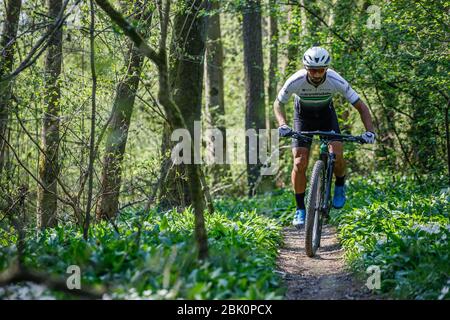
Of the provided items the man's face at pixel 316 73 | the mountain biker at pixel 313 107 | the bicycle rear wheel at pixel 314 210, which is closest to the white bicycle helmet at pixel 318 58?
the mountain biker at pixel 313 107

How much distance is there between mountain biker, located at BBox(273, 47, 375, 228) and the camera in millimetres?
8539

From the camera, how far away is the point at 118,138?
11289 mm

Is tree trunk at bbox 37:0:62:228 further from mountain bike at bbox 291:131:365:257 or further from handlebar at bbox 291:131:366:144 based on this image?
mountain bike at bbox 291:131:365:257

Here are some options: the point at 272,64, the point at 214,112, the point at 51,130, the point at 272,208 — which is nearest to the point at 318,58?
the point at 51,130

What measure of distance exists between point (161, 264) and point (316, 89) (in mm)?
3871

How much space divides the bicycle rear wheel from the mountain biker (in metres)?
0.31

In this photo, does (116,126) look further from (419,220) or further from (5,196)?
(419,220)

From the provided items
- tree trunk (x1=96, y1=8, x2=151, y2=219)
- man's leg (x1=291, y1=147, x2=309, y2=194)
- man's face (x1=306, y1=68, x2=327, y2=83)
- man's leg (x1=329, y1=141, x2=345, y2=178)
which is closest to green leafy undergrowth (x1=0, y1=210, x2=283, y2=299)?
man's leg (x1=291, y1=147, x2=309, y2=194)

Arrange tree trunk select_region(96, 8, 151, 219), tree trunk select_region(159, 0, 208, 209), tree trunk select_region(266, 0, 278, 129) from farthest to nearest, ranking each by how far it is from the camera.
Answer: tree trunk select_region(266, 0, 278, 129) → tree trunk select_region(159, 0, 208, 209) → tree trunk select_region(96, 8, 151, 219)

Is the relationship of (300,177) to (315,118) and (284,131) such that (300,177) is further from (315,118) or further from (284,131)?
(284,131)

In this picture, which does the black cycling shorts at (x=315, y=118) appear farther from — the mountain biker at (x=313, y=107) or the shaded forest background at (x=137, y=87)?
the shaded forest background at (x=137, y=87)

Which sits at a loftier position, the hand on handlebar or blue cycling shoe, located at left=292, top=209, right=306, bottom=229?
the hand on handlebar

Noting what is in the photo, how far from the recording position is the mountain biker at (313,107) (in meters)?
8.54
